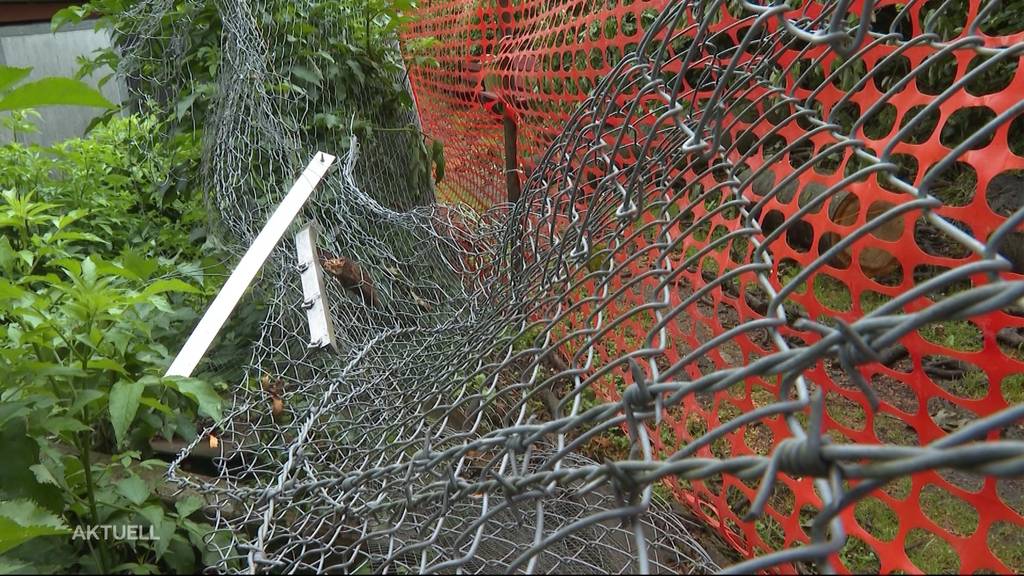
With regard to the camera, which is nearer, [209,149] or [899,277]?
[209,149]

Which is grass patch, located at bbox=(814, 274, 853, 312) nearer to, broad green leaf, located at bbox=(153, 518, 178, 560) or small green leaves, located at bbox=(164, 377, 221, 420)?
small green leaves, located at bbox=(164, 377, 221, 420)

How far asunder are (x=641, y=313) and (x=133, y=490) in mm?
1277

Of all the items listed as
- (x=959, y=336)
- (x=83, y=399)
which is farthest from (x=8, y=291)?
(x=959, y=336)

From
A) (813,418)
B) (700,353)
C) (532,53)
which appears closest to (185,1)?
(532,53)

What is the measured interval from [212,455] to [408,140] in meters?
1.98

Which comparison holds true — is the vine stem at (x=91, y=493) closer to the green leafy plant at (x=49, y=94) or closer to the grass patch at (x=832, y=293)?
the green leafy plant at (x=49, y=94)

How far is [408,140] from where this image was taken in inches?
126

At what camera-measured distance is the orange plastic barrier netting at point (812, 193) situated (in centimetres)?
117

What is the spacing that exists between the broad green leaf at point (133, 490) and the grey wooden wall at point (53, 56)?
523 cm

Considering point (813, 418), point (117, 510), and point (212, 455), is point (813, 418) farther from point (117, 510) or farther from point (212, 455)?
point (212, 455)

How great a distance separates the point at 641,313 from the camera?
1772 mm

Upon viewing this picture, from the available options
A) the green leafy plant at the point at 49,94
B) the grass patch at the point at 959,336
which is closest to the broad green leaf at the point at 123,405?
the green leafy plant at the point at 49,94

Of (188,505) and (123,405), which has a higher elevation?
(123,405)

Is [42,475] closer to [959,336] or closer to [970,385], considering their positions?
[970,385]
